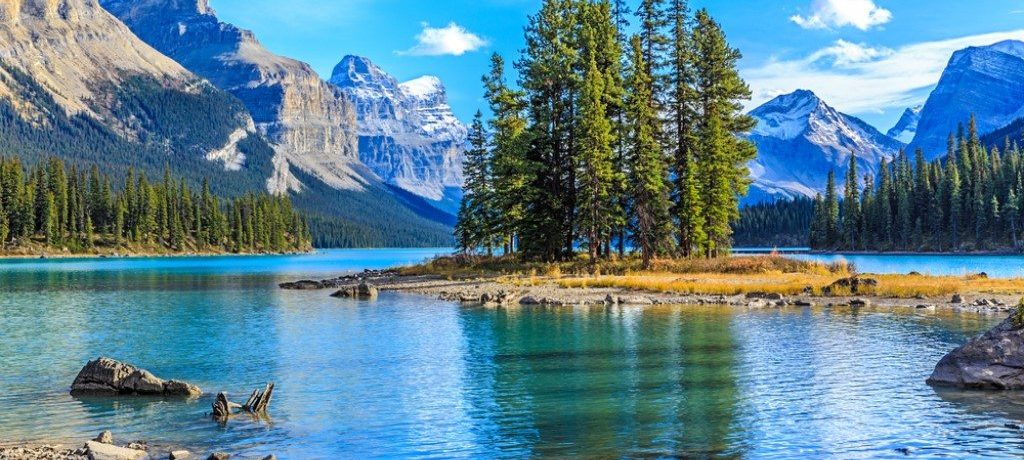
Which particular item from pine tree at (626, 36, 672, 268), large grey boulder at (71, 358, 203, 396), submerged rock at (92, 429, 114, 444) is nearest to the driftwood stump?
submerged rock at (92, 429, 114, 444)

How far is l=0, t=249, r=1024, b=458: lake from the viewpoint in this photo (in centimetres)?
1705

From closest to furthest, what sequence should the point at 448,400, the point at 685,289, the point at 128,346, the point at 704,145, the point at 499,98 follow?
the point at 448,400
the point at 128,346
the point at 685,289
the point at 704,145
the point at 499,98

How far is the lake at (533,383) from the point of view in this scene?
17.0m

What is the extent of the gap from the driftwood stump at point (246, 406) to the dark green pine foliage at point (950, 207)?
175104mm

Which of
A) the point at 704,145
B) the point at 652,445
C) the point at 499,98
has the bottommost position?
the point at 652,445

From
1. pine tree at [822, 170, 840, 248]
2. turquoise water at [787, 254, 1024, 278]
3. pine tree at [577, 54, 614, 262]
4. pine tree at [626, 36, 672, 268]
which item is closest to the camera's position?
pine tree at [626, 36, 672, 268]

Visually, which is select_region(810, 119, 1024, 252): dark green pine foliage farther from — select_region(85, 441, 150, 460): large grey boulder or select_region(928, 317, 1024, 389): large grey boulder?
select_region(85, 441, 150, 460): large grey boulder

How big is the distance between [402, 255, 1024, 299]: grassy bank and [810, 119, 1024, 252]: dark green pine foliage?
4987 inches

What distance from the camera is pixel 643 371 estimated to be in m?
25.4

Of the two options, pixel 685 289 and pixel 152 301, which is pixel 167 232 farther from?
pixel 685 289

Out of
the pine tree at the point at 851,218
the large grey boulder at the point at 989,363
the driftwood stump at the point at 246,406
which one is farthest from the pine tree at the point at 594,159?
the pine tree at the point at 851,218

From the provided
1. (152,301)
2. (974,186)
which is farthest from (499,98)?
(974,186)

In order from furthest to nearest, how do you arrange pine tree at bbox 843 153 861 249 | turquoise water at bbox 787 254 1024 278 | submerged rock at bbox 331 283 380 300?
1. pine tree at bbox 843 153 861 249
2. turquoise water at bbox 787 254 1024 278
3. submerged rock at bbox 331 283 380 300

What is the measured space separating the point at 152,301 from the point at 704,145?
43.4 meters
